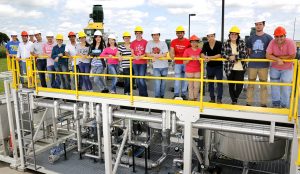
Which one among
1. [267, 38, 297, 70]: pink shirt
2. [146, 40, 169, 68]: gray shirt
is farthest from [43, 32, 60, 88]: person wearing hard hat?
[267, 38, 297, 70]: pink shirt

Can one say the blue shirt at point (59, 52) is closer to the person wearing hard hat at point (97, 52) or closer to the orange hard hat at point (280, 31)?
the person wearing hard hat at point (97, 52)

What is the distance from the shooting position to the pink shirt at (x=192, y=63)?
6.51 m

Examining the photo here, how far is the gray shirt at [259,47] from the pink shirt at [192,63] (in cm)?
117

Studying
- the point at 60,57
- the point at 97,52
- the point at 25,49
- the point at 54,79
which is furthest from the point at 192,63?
the point at 25,49

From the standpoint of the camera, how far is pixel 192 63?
6512mm

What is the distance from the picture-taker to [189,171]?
21.1ft

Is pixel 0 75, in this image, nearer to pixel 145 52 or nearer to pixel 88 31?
pixel 145 52

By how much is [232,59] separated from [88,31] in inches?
470

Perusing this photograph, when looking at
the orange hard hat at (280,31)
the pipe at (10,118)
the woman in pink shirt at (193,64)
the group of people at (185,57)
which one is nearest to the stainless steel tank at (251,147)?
the group of people at (185,57)

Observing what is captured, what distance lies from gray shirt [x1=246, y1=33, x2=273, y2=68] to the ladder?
6.74 m

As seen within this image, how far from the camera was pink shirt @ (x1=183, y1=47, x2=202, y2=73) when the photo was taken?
6512 millimetres

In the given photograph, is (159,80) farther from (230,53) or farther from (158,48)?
(230,53)

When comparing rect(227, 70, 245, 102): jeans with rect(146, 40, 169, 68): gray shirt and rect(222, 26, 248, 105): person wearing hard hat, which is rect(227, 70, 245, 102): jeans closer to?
rect(222, 26, 248, 105): person wearing hard hat

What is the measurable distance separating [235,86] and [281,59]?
1.61m
